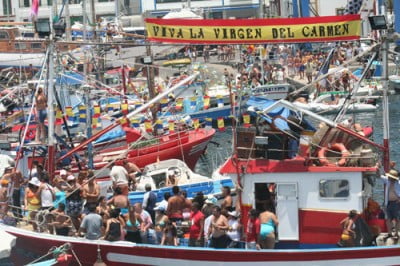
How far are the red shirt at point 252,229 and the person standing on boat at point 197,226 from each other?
3.93 ft

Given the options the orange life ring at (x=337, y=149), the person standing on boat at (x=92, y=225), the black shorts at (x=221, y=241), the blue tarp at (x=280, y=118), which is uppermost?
the blue tarp at (x=280, y=118)

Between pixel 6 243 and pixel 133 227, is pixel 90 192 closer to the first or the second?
pixel 133 227

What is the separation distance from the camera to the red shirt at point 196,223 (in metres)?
20.0

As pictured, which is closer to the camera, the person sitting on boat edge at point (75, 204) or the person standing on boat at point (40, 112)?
the person sitting on boat edge at point (75, 204)

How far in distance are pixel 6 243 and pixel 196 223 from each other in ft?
14.6

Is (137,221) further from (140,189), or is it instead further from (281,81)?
(281,81)

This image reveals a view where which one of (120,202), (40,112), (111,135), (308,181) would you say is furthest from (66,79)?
(308,181)

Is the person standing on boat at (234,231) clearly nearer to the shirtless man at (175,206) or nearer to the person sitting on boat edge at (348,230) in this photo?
the shirtless man at (175,206)

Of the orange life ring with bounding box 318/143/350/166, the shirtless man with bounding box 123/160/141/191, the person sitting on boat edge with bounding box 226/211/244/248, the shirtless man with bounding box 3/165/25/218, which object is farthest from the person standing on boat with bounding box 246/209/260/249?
the shirtless man with bounding box 123/160/141/191

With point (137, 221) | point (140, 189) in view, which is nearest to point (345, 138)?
point (137, 221)

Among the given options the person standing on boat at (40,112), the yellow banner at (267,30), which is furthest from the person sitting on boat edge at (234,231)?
the person standing on boat at (40,112)

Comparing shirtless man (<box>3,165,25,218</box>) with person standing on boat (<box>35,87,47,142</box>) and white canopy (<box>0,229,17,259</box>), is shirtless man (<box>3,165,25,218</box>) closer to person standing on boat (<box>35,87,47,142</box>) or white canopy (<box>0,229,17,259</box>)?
person standing on boat (<box>35,87,47,142</box>)

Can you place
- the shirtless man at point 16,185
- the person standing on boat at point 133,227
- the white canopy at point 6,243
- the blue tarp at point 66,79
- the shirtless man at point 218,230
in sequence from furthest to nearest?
the blue tarp at point 66,79 → the shirtless man at point 16,185 → the person standing on boat at point 133,227 → the white canopy at point 6,243 → the shirtless man at point 218,230

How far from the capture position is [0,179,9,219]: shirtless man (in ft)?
76.3
